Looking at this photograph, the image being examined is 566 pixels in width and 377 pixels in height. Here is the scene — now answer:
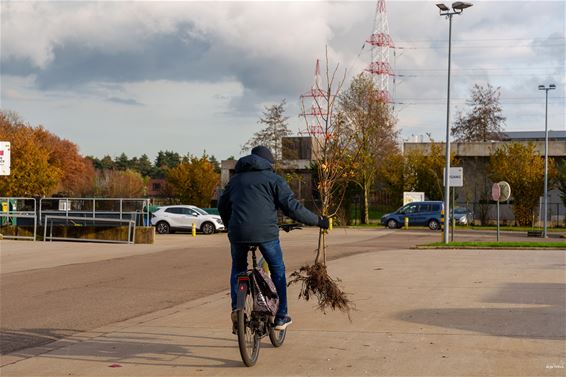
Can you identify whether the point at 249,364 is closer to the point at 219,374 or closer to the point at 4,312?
the point at 219,374

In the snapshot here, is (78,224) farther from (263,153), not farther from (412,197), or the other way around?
(412,197)

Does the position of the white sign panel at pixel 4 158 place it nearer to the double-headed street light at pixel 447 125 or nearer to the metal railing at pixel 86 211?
the metal railing at pixel 86 211

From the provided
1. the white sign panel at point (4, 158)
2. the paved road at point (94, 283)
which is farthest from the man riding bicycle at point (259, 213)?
the white sign panel at point (4, 158)

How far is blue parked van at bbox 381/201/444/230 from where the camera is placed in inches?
1690

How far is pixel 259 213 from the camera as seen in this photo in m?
6.51

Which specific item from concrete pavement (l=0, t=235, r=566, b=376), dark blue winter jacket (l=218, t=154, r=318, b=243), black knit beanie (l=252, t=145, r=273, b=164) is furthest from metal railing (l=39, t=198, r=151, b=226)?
dark blue winter jacket (l=218, t=154, r=318, b=243)

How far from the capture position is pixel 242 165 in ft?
22.1

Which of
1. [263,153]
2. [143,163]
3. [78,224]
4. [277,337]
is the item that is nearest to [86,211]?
[78,224]

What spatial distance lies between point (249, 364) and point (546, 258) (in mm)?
14417

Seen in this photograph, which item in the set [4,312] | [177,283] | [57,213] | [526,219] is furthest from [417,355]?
[526,219]

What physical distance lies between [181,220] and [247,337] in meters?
29.6

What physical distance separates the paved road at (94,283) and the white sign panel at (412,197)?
2423 centimetres

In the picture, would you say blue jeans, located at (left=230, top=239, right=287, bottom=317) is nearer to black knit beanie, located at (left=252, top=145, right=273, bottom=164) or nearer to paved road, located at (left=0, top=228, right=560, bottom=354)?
black knit beanie, located at (left=252, top=145, right=273, bottom=164)

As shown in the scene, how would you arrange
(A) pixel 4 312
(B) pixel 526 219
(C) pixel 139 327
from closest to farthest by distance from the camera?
(C) pixel 139 327, (A) pixel 4 312, (B) pixel 526 219
